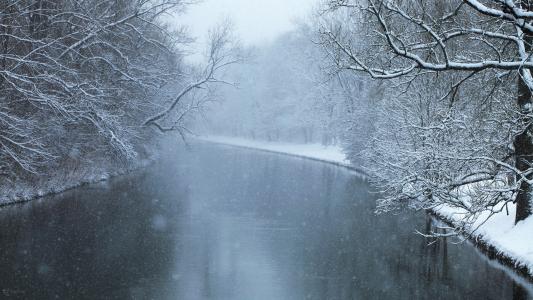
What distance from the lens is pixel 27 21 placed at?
19.5m

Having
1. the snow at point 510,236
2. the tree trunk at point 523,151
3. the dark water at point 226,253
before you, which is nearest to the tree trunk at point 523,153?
the tree trunk at point 523,151

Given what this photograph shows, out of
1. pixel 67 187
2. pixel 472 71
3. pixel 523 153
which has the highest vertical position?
pixel 472 71

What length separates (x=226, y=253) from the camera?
12.7 m

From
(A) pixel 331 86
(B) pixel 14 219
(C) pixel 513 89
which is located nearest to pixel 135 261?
(B) pixel 14 219

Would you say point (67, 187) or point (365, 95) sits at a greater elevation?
point (365, 95)

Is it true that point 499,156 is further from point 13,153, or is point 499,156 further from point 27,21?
point 27,21

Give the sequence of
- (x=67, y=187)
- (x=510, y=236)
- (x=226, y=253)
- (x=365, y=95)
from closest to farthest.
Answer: (x=226, y=253) → (x=510, y=236) → (x=67, y=187) → (x=365, y=95)

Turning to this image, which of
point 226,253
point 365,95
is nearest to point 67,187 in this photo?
point 226,253

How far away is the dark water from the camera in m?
9.88

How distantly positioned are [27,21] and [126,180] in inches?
415

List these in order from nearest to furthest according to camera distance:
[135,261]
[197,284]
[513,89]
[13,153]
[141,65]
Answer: [197,284] < [135,261] < [513,89] < [13,153] < [141,65]

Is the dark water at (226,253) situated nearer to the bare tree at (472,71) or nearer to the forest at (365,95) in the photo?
the forest at (365,95)

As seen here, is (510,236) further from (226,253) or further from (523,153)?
(226,253)

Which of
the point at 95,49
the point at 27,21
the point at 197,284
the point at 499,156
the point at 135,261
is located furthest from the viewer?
the point at 95,49
